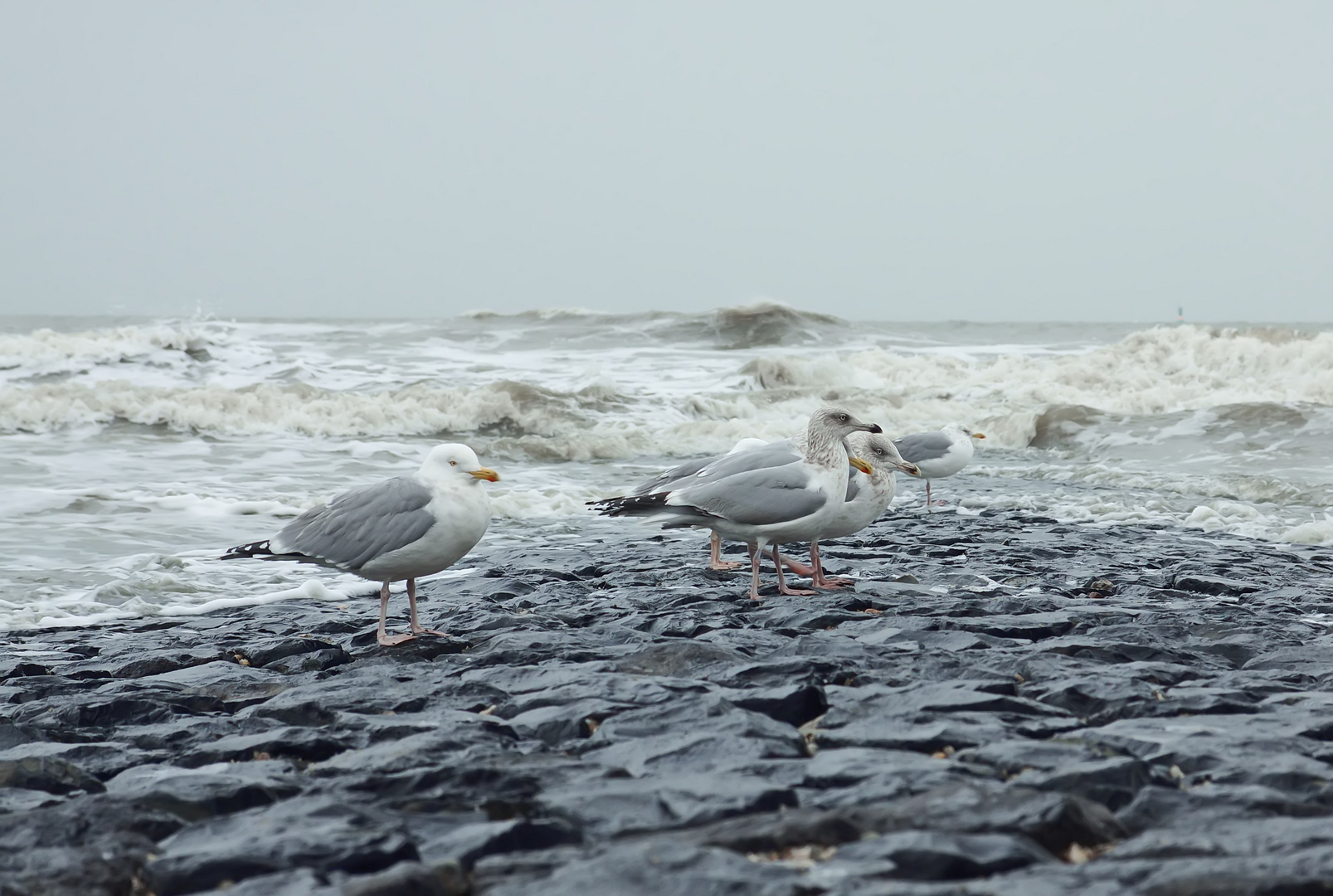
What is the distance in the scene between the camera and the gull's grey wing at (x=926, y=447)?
10.6m

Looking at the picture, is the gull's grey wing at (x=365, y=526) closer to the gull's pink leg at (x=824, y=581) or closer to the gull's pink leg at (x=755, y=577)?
the gull's pink leg at (x=755, y=577)

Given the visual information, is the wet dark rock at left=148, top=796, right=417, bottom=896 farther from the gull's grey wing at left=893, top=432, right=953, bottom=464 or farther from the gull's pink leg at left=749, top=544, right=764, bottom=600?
the gull's grey wing at left=893, top=432, right=953, bottom=464

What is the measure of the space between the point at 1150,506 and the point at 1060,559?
3402mm

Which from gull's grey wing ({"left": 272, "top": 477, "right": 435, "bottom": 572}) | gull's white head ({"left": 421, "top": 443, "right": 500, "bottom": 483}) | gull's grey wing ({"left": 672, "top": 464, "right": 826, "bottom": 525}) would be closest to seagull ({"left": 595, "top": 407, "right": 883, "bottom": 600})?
gull's grey wing ({"left": 672, "top": 464, "right": 826, "bottom": 525})

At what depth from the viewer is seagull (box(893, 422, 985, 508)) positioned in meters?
10.7

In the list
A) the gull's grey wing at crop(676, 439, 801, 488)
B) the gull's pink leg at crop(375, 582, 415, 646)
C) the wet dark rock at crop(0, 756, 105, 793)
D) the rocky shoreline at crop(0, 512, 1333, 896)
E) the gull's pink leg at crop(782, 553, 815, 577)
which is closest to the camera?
the rocky shoreline at crop(0, 512, 1333, 896)

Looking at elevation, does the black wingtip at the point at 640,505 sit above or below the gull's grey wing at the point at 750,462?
→ below

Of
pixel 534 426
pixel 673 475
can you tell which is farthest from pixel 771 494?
pixel 534 426

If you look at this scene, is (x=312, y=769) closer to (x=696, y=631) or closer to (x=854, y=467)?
(x=696, y=631)

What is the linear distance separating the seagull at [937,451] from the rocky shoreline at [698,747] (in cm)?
451

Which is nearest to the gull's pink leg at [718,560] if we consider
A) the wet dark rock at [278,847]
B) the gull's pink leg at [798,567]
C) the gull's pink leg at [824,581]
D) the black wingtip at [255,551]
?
the gull's pink leg at [798,567]

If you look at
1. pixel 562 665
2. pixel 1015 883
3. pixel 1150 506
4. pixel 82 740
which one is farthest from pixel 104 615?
pixel 1150 506

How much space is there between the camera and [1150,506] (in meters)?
9.87

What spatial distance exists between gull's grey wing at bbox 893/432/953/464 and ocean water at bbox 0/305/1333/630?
456 millimetres
